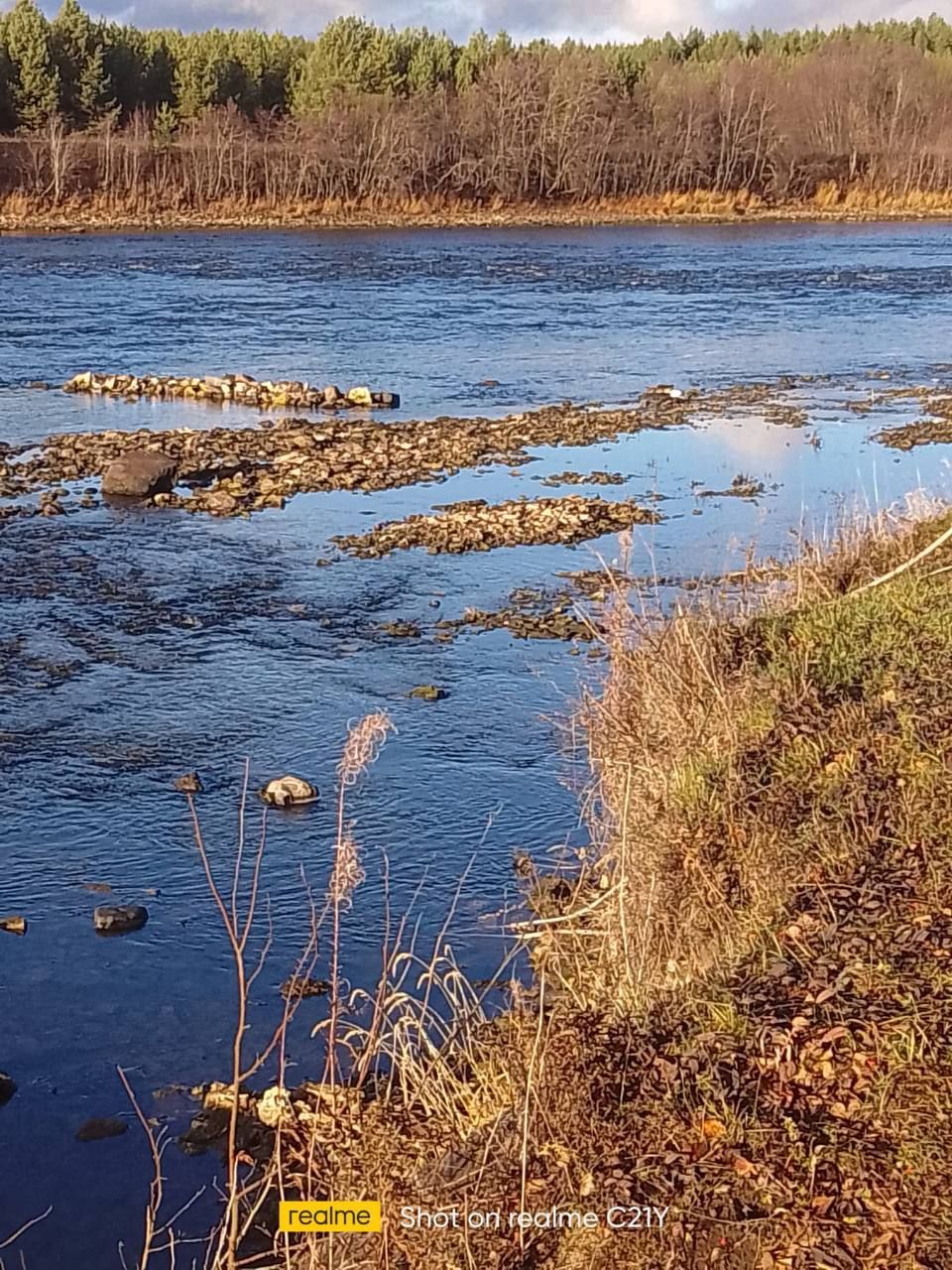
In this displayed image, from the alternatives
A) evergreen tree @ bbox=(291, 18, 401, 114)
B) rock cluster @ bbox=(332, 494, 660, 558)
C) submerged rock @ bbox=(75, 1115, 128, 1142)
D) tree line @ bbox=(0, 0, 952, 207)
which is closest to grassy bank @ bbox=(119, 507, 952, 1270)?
submerged rock @ bbox=(75, 1115, 128, 1142)

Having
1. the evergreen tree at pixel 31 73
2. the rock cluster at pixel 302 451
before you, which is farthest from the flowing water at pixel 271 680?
the evergreen tree at pixel 31 73

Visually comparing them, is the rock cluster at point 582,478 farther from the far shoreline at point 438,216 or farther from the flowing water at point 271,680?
the far shoreline at point 438,216

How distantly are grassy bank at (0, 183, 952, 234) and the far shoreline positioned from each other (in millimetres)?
34

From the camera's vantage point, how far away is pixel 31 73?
6662 cm

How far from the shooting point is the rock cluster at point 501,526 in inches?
549

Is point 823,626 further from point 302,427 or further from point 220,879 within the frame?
point 302,427

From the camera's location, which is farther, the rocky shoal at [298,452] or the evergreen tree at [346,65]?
the evergreen tree at [346,65]

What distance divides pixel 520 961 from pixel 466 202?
181 ft

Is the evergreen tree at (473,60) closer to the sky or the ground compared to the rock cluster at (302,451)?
closer to the sky

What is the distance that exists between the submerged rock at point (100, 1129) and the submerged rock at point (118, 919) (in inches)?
53.2

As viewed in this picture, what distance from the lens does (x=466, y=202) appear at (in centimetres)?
5928

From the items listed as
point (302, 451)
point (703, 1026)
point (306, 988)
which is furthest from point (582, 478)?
point (703, 1026)

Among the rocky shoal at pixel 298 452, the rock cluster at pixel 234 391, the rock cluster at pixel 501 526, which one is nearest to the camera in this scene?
the rock cluster at pixel 501 526

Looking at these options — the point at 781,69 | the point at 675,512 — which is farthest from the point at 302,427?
the point at 781,69
